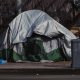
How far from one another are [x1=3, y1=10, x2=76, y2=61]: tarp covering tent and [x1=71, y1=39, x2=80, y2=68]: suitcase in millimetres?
2865

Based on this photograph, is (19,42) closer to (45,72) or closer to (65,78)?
(45,72)

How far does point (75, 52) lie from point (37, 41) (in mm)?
3243

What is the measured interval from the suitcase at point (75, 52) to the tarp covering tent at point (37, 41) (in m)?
2.87

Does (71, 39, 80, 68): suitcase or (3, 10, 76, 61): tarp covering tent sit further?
(3, 10, 76, 61): tarp covering tent

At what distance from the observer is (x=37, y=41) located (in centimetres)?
2167

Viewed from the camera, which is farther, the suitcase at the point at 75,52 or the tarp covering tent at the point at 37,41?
the tarp covering tent at the point at 37,41

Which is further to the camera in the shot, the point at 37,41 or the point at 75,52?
the point at 37,41

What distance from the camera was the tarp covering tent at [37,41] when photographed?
2173 cm

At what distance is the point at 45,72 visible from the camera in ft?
59.8

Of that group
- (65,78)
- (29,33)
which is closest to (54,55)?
(29,33)

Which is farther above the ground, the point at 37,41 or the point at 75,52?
the point at 37,41

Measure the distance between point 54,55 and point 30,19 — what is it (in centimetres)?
232

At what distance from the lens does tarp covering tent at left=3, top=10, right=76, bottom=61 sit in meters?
21.7

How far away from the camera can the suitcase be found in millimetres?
18641
